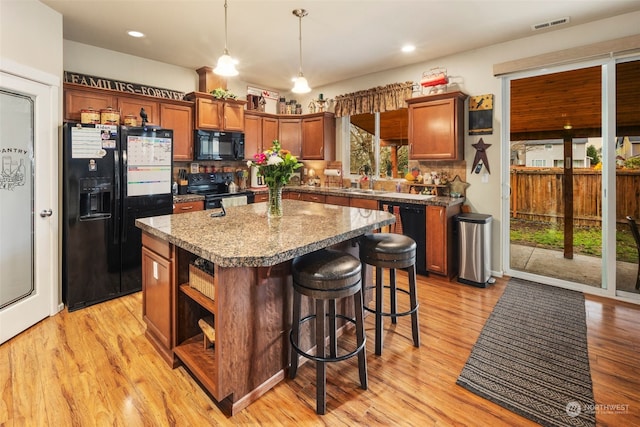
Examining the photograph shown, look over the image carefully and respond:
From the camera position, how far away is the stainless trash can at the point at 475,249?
12.2 feet

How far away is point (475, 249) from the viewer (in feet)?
12.2

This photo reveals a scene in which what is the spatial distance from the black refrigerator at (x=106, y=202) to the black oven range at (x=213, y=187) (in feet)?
3.26

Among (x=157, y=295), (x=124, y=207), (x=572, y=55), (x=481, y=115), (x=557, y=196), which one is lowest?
(x=157, y=295)

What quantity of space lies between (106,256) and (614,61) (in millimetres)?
5473

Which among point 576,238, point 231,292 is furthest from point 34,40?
point 576,238

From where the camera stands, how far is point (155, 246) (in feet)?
7.39

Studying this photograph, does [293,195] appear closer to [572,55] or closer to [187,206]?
[187,206]

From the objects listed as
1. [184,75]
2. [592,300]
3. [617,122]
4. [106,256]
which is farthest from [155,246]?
[617,122]

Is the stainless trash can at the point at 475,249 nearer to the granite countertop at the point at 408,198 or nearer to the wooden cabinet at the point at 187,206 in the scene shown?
the granite countertop at the point at 408,198

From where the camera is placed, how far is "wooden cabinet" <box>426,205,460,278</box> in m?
3.86

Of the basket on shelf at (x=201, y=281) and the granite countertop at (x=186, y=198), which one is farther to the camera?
the granite countertop at (x=186, y=198)

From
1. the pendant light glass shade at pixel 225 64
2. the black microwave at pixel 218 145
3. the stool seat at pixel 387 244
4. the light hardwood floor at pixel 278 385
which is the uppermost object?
the pendant light glass shade at pixel 225 64

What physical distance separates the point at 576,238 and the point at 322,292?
402cm

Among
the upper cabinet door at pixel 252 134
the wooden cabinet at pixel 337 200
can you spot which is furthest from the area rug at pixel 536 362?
the upper cabinet door at pixel 252 134
